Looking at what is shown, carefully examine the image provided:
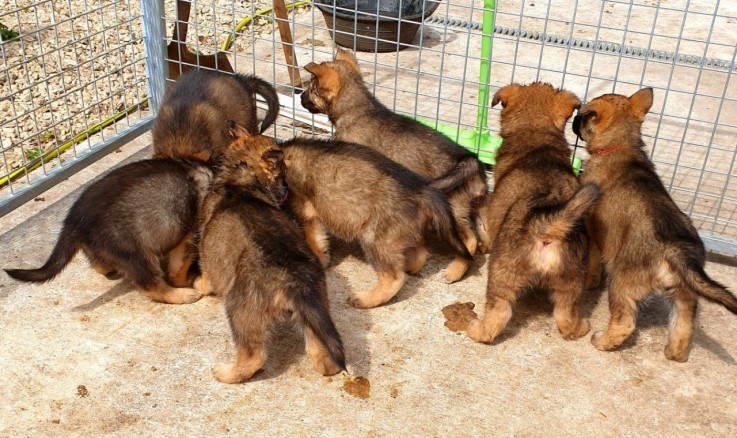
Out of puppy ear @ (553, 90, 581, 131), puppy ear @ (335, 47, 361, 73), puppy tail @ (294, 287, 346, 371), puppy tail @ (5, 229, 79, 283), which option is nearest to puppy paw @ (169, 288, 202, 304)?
puppy tail @ (5, 229, 79, 283)

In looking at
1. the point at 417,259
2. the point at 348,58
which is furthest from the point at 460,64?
the point at 417,259

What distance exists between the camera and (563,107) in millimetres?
4730

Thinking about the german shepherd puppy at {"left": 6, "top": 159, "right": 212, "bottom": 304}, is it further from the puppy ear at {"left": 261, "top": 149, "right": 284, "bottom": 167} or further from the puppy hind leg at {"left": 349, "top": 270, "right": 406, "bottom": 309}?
the puppy hind leg at {"left": 349, "top": 270, "right": 406, "bottom": 309}

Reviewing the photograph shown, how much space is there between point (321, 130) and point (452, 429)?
3405 mm

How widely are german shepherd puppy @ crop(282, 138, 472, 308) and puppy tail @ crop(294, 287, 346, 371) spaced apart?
0.88 m

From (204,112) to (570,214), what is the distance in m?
2.63

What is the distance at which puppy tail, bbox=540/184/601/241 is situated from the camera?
359cm

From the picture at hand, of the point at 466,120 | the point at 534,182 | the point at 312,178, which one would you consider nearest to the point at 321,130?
the point at 466,120

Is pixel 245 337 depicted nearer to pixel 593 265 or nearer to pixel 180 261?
pixel 180 261

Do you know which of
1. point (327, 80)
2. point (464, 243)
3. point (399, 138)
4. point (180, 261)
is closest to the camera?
point (180, 261)

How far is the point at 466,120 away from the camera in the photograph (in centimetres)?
673

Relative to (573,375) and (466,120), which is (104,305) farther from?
(466,120)

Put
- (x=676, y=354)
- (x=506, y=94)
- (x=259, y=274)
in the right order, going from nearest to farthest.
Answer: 1. (x=259, y=274)
2. (x=676, y=354)
3. (x=506, y=94)

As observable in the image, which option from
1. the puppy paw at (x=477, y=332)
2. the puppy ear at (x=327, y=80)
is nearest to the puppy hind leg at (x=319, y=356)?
the puppy paw at (x=477, y=332)
